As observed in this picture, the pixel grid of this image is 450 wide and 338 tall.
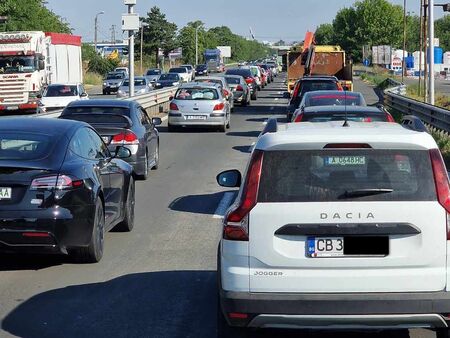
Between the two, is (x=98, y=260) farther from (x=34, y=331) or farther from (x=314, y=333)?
(x=314, y=333)

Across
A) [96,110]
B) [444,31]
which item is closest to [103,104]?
[96,110]

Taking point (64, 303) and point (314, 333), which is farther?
point (64, 303)

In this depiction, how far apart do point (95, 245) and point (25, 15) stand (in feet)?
Answer: 218

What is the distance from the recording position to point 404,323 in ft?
17.2

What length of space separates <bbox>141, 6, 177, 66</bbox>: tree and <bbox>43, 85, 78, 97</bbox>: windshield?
83.8m

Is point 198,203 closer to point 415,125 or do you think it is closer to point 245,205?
point 415,125

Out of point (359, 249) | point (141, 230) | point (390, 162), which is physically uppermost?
point (390, 162)

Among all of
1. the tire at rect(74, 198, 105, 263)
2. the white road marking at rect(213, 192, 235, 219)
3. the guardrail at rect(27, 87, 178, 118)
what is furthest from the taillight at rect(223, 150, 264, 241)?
the guardrail at rect(27, 87, 178, 118)

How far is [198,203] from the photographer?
528 inches

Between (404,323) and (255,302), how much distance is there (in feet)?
2.98

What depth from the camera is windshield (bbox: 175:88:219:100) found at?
27.3 meters

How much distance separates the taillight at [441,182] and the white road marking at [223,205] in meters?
6.89

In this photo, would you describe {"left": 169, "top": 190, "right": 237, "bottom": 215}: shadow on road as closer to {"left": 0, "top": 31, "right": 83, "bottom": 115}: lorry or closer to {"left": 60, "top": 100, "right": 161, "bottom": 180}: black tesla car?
{"left": 60, "top": 100, "right": 161, "bottom": 180}: black tesla car

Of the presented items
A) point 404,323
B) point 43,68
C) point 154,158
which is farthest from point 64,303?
Answer: point 43,68
